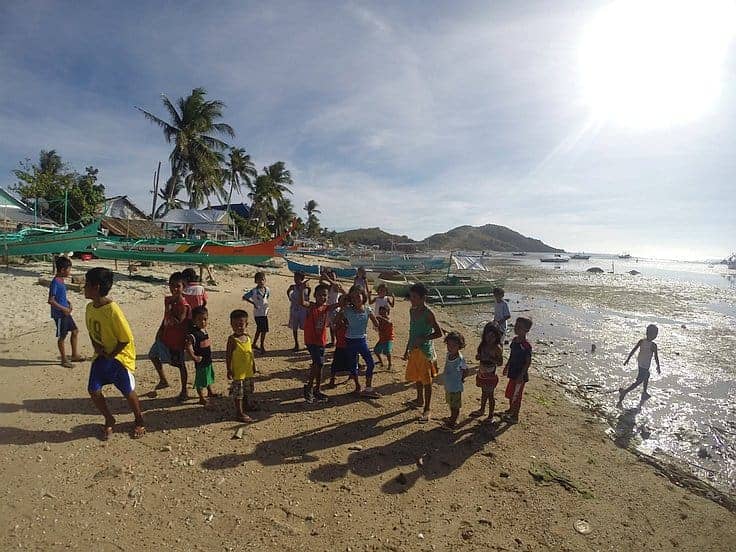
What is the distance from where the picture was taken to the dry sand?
10.2 ft

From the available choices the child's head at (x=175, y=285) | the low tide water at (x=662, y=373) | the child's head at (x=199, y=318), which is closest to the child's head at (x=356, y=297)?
the child's head at (x=199, y=318)

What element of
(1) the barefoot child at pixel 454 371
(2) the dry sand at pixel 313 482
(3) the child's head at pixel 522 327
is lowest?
(2) the dry sand at pixel 313 482

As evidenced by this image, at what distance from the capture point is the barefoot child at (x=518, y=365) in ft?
17.4

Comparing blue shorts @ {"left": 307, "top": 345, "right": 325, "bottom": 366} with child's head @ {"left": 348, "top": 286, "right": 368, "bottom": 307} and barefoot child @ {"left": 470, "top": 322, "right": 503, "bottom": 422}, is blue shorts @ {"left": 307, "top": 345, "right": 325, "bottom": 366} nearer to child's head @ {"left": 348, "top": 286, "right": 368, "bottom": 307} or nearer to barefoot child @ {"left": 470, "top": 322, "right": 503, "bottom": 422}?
child's head @ {"left": 348, "top": 286, "right": 368, "bottom": 307}

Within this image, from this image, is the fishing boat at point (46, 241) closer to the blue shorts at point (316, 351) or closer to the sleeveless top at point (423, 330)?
the blue shorts at point (316, 351)

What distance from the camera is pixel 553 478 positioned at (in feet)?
14.1

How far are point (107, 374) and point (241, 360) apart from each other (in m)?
1.42

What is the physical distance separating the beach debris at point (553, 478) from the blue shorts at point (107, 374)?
4.84 m

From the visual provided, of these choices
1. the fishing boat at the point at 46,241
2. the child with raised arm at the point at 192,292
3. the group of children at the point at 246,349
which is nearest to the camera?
the group of children at the point at 246,349

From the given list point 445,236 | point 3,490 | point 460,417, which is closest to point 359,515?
point 460,417

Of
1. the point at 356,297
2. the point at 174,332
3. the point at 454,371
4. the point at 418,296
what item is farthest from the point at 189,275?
the point at 454,371

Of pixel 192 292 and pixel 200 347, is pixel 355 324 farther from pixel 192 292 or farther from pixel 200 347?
pixel 192 292

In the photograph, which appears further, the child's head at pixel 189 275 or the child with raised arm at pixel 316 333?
the child's head at pixel 189 275

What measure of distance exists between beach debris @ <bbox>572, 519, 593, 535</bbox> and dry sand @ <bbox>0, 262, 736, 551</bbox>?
1.5 inches
